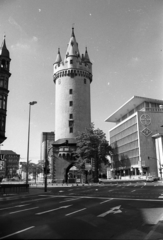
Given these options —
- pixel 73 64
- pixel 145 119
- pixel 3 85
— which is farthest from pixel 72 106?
pixel 145 119

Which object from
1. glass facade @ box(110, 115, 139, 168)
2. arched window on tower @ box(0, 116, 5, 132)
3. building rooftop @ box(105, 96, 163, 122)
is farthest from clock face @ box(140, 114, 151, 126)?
arched window on tower @ box(0, 116, 5, 132)

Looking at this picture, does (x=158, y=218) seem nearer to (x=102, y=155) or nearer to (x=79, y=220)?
(x=79, y=220)

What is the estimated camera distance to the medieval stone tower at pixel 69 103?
6525 centimetres

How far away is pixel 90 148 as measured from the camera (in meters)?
62.4

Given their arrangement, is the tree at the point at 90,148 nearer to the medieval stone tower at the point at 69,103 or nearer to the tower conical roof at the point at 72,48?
the medieval stone tower at the point at 69,103

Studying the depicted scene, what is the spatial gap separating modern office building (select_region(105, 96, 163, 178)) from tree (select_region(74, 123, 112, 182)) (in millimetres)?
26269

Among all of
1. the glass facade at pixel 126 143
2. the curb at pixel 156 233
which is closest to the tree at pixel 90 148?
the glass facade at pixel 126 143

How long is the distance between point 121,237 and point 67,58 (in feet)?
225

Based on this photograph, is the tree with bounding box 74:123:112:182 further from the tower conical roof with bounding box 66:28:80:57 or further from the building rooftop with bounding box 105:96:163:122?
the building rooftop with bounding box 105:96:163:122

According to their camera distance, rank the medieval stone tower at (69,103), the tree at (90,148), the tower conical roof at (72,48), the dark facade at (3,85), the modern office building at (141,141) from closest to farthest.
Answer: the dark facade at (3,85)
the tree at (90,148)
the medieval stone tower at (69,103)
the tower conical roof at (72,48)
the modern office building at (141,141)

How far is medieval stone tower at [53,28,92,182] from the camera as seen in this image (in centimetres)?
6525

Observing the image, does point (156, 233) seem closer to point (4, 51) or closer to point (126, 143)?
point (4, 51)

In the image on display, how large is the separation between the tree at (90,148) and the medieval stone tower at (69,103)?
2.90m

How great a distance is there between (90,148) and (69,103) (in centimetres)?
1518
